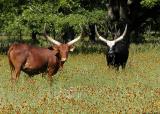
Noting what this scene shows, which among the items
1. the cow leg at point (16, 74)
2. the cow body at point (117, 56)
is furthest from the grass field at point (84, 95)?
the cow body at point (117, 56)

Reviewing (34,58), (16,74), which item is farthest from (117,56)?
(16,74)

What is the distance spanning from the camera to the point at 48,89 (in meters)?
12.0

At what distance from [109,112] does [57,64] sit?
224 inches

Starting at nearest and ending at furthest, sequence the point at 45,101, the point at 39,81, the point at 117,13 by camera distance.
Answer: the point at 45,101 < the point at 39,81 < the point at 117,13

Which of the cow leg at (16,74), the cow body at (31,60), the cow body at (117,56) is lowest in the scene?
the cow body at (117,56)

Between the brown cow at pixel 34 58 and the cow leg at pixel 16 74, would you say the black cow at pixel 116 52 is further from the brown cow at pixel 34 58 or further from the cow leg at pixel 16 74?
the cow leg at pixel 16 74

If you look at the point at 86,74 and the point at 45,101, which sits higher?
the point at 45,101

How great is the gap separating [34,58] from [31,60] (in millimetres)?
117

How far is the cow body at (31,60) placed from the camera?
13.9m

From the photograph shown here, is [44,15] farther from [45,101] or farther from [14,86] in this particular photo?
[45,101]

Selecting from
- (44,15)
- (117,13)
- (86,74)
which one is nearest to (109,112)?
(86,74)

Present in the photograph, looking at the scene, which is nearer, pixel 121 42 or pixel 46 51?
pixel 46 51

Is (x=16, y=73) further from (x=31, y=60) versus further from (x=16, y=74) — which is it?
(x=31, y=60)

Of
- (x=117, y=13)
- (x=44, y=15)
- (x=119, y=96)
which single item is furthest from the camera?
(x=44, y=15)
